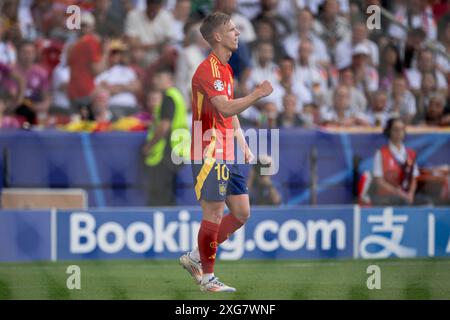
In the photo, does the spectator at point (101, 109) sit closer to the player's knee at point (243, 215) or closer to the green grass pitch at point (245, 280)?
the green grass pitch at point (245, 280)

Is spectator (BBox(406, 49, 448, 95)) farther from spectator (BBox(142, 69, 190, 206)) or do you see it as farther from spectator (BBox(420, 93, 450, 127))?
spectator (BBox(142, 69, 190, 206))

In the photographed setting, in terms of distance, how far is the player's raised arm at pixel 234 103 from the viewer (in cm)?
725

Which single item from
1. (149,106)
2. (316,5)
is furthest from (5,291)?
(316,5)

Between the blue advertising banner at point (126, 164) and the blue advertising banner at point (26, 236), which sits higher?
the blue advertising banner at point (126, 164)

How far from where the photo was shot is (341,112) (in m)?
12.5

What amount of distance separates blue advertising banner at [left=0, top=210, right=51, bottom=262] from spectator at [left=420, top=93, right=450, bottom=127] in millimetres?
4582

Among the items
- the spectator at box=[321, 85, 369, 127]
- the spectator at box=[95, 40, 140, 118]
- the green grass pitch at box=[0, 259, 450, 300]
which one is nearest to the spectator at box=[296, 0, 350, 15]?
the spectator at box=[321, 85, 369, 127]

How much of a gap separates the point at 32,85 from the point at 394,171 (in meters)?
4.23

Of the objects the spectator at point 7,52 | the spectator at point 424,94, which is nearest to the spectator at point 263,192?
the spectator at point 424,94

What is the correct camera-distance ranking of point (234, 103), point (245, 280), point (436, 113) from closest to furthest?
point (234, 103), point (245, 280), point (436, 113)

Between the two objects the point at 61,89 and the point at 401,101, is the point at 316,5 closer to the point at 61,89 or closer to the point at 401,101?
the point at 401,101

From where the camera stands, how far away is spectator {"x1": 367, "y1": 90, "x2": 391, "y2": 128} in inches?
499

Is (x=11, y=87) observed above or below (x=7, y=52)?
below

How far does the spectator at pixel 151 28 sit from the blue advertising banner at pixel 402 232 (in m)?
3.22
